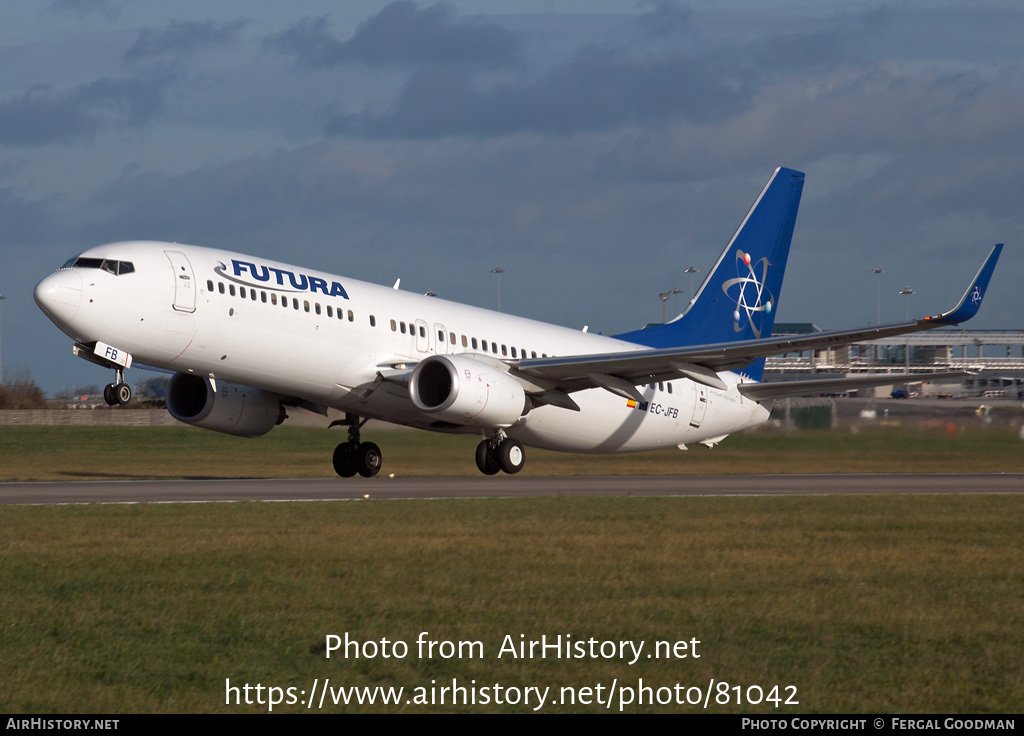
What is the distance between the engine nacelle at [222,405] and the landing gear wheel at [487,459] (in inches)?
190

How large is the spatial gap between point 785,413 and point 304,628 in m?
28.0

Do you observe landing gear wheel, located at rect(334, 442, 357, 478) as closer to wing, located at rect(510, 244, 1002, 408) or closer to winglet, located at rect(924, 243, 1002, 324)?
wing, located at rect(510, 244, 1002, 408)

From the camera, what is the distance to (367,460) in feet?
94.9

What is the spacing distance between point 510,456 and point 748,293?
34.6ft

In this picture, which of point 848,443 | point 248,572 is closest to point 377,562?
point 248,572

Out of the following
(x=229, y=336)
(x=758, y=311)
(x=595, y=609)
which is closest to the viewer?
(x=595, y=609)

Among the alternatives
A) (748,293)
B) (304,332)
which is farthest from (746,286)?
(304,332)

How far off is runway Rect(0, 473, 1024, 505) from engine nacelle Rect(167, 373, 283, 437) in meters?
1.60

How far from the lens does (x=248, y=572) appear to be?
38.7 feet

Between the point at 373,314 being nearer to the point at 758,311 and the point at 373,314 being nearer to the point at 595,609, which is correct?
the point at 758,311

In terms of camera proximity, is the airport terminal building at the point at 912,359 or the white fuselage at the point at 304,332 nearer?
the white fuselage at the point at 304,332

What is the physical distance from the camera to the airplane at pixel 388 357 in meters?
22.9

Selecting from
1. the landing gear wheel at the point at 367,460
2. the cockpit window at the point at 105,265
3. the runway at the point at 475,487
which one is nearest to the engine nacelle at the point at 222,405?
the runway at the point at 475,487

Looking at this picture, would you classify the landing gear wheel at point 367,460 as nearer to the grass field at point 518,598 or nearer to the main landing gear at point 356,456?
the main landing gear at point 356,456
